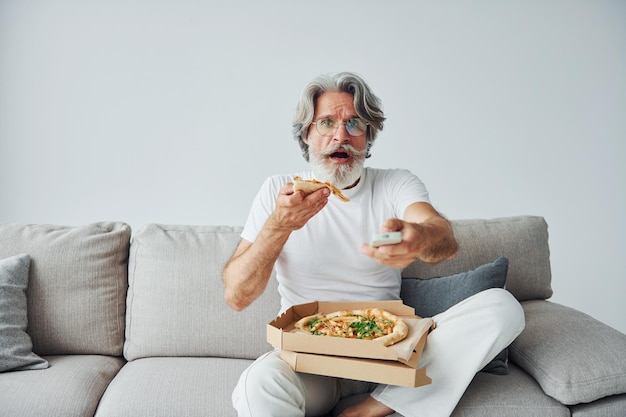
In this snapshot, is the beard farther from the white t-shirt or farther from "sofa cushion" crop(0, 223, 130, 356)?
"sofa cushion" crop(0, 223, 130, 356)

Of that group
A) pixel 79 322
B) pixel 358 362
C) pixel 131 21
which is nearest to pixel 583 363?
pixel 358 362

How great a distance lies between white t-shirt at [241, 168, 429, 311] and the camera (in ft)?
6.81

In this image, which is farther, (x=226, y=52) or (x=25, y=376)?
(x=226, y=52)

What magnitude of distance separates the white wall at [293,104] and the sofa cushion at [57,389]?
120 cm

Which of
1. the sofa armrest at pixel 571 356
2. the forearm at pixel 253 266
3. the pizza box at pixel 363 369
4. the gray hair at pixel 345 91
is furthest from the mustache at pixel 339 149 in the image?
A: the sofa armrest at pixel 571 356

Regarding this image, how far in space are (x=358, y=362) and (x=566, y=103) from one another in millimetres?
2488

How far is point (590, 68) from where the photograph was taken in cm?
350

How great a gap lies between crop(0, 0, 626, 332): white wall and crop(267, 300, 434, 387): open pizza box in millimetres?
1672

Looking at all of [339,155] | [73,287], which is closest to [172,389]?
[73,287]

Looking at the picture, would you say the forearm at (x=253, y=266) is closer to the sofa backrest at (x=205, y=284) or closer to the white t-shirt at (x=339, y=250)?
the white t-shirt at (x=339, y=250)

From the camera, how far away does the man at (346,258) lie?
5.66 feet

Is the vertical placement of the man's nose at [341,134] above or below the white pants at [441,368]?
above

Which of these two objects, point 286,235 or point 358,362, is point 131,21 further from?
point 358,362

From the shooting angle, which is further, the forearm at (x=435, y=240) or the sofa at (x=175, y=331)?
the sofa at (x=175, y=331)
